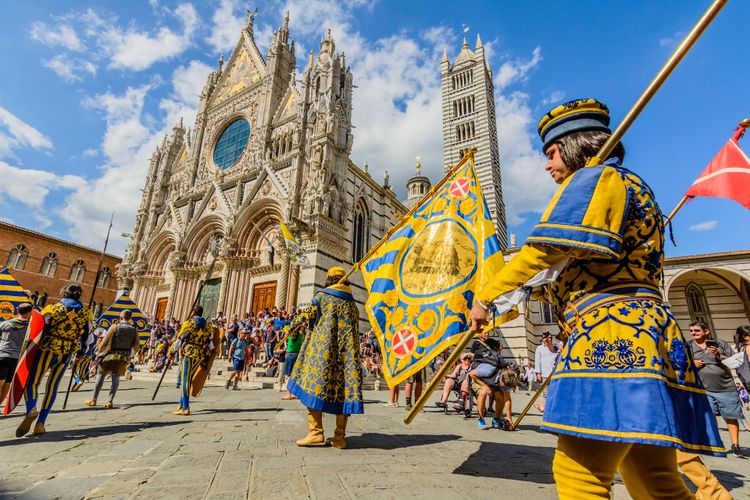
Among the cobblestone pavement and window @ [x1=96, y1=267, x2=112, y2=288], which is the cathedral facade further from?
window @ [x1=96, y1=267, x2=112, y2=288]

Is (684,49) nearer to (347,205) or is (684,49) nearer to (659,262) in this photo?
(659,262)

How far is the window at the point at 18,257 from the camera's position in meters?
27.0

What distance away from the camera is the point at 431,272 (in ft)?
12.2

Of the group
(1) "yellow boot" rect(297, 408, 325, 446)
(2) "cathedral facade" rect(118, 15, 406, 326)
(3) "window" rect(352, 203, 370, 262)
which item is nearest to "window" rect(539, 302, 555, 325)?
(2) "cathedral facade" rect(118, 15, 406, 326)

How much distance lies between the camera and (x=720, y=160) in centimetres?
482

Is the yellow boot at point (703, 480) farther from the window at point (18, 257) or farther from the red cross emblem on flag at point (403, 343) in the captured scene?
the window at point (18, 257)

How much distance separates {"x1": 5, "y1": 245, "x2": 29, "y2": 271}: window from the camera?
27.0 metres

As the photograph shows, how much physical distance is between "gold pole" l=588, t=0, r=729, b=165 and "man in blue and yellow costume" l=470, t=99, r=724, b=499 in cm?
13

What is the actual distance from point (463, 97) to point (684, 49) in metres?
32.9

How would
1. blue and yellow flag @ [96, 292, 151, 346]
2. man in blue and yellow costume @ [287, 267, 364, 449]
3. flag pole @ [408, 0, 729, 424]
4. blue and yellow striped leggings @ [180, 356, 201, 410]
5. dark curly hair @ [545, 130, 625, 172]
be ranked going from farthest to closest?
blue and yellow flag @ [96, 292, 151, 346]
blue and yellow striped leggings @ [180, 356, 201, 410]
man in blue and yellow costume @ [287, 267, 364, 449]
dark curly hair @ [545, 130, 625, 172]
flag pole @ [408, 0, 729, 424]

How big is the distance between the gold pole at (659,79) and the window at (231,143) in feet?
72.8

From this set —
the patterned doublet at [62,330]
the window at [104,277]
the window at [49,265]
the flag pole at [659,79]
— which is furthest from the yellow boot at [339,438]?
the window at [104,277]

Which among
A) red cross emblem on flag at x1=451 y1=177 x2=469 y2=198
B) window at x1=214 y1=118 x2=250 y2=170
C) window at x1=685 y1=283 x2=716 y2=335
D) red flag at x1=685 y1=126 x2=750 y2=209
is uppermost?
window at x1=214 y1=118 x2=250 y2=170

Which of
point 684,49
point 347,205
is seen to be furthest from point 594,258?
point 347,205
